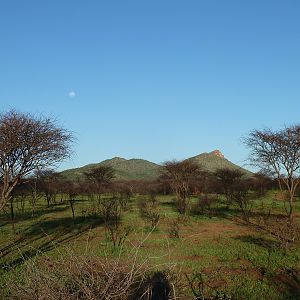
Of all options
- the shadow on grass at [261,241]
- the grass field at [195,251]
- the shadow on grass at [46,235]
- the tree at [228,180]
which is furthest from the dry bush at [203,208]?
the shadow on grass at [261,241]

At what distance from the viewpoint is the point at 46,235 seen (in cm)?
1462

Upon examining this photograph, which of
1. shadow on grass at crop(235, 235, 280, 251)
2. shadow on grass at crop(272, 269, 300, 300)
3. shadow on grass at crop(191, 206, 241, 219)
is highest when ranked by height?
shadow on grass at crop(191, 206, 241, 219)

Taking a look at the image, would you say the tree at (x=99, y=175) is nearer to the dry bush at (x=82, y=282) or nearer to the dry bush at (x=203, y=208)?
the dry bush at (x=203, y=208)

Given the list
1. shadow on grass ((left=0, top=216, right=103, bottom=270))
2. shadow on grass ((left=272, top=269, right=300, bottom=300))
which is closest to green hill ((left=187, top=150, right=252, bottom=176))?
shadow on grass ((left=0, top=216, right=103, bottom=270))

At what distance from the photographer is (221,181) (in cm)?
3941

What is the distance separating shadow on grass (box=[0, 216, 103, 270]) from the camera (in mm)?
14816

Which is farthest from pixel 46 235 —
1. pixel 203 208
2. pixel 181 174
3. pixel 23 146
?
pixel 181 174

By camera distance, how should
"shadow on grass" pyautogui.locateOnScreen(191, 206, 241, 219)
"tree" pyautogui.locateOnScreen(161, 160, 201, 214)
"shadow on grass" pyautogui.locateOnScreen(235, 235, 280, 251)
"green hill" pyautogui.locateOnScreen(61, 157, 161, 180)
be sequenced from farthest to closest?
"green hill" pyautogui.locateOnScreen(61, 157, 161, 180) → "tree" pyautogui.locateOnScreen(161, 160, 201, 214) → "shadow on grass" pyautogui.locateOnScreen(191, 206, 241, 219) → "shadow on grass" pyautogui.locateOnScreen(235, 235, 280, 251)

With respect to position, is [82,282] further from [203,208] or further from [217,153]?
[217,153]

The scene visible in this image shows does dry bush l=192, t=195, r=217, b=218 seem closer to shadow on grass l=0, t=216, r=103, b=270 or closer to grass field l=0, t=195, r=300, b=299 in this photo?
grass field l=0, t=195, r=300, b=299

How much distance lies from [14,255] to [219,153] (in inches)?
4192

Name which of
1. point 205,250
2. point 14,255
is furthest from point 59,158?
point 205,250

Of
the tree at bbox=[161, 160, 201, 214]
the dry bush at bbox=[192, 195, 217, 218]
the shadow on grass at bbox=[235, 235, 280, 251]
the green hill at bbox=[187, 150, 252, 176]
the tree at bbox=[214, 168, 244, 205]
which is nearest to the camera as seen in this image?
the shadow on grass at bbox=[235, 235, 280, 251]

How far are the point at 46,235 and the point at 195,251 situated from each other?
546 cm
